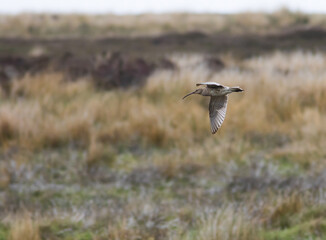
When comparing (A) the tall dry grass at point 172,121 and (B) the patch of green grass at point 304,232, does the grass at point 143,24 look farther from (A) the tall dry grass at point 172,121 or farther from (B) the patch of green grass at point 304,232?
(B) the patch of green grass at point 304,232

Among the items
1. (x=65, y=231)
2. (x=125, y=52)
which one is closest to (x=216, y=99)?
(x=65, y=231)

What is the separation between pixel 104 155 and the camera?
24.4ft

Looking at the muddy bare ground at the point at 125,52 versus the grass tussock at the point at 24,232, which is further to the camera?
the muddy bare ground at the point at 125,52

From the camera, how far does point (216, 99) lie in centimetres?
95

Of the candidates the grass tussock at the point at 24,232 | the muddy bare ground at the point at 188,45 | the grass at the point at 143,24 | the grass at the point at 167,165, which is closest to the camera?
the grass tussock at the point at 24,232

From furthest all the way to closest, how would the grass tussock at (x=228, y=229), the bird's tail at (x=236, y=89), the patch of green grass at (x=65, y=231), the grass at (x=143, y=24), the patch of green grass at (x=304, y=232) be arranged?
the grass at (x=143, y=24) < the patch of green grass at (x=65, y=231) < the patch of green grass at (x=304, y=232) < the grass tussock at (x=228, y=229) < the bird's tail at (x=236, y=89)

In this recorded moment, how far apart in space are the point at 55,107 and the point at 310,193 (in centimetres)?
540

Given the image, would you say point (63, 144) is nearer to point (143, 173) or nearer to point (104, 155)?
point (104, 155)

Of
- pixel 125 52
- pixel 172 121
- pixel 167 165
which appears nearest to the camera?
pixel 167 165

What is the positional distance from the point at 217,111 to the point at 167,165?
6.01 meters

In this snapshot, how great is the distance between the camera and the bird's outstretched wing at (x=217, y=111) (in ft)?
3.03

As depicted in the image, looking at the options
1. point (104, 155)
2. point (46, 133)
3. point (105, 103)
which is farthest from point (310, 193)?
point (105, 103)

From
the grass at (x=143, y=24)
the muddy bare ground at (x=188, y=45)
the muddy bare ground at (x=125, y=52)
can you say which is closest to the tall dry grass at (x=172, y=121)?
the muddy bare ground at (x=125, y=52)

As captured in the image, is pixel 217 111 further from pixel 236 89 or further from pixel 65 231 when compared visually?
pixel 65 231
